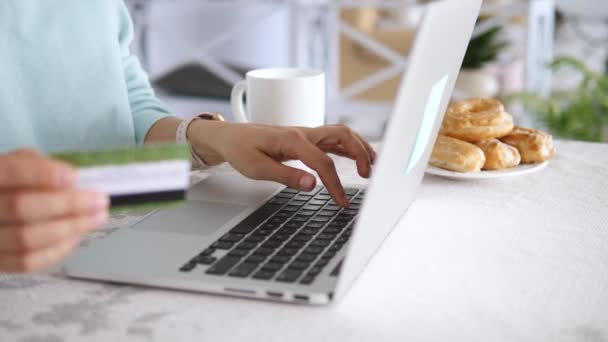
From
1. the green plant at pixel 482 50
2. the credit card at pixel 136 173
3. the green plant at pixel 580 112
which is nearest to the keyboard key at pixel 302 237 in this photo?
the credit card at pixel 136 173

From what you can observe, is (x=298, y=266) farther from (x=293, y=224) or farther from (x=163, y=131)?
(x=163, y=131)

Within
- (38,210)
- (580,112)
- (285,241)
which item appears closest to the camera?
(38,210)

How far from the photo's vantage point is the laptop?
705 millimetres

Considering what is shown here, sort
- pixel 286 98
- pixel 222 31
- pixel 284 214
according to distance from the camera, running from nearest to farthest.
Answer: pixel 284 214
pixel 286 98
pixel 222 31

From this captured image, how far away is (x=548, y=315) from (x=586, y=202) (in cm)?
40

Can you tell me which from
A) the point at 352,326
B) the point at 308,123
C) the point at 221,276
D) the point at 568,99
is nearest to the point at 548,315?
the point at 352,326

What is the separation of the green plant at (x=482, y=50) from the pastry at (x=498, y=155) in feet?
7.66

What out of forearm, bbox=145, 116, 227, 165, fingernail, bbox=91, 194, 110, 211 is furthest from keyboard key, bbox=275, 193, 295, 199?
fingernail, bbox=91, 194, 110, 211

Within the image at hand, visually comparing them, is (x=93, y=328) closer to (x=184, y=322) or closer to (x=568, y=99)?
(x=184, y=322)

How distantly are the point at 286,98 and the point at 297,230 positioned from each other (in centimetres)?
34

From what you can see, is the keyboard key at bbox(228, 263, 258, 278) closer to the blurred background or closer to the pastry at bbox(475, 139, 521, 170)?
the pastry at bbox(475, 139, 521, 170)

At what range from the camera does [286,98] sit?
117cm

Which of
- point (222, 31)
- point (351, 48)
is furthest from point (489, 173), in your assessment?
point (222, 31)

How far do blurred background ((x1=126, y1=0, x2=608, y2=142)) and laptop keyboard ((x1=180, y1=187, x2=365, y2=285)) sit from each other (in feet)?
6.82
